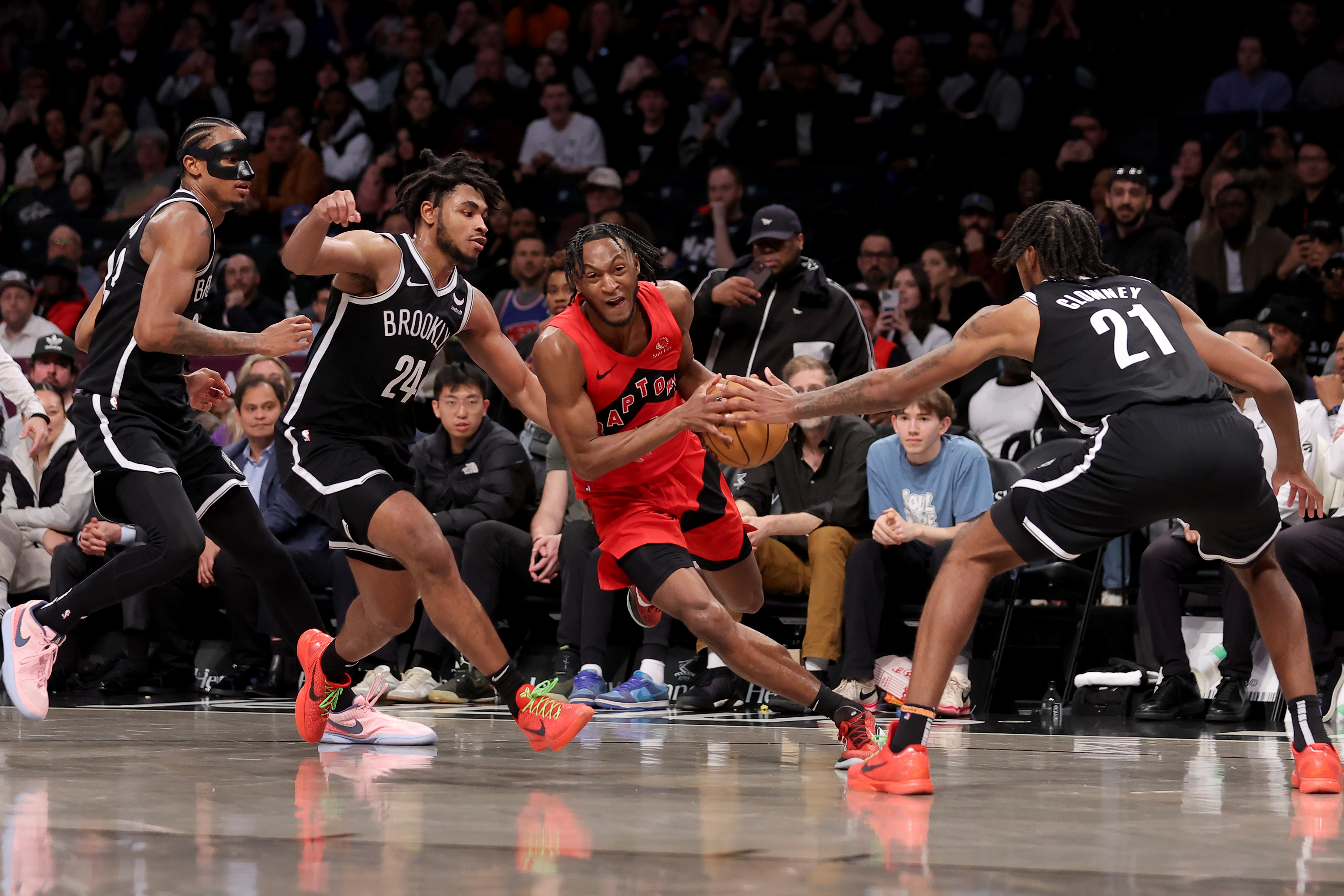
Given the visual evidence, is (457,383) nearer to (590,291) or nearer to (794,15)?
(590,291)

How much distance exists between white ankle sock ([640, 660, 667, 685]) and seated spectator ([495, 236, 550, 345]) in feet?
9.84

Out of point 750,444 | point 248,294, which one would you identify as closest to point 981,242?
point 750,444

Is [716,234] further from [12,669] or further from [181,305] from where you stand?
[12,669]

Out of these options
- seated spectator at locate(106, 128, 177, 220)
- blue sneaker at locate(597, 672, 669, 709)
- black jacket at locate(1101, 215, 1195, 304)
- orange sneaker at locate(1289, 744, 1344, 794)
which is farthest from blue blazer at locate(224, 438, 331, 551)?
seated spectator at locate(106, 128, 177, 220)

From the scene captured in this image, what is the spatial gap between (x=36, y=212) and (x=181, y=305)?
9.51 m

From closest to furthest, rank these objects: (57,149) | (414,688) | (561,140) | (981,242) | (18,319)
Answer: (414,688), (981,242), (18,319), (561,140), (57,149)

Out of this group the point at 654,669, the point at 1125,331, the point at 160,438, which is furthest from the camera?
the point at 654,669

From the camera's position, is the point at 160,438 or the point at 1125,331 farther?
the point at 160,438

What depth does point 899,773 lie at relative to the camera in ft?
12.3

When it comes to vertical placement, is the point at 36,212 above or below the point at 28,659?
above

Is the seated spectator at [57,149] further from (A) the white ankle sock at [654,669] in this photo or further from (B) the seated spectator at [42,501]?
(A) the white ankle sock at [654,669]

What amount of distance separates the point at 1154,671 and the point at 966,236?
360cm

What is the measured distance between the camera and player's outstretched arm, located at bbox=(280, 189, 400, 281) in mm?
4172

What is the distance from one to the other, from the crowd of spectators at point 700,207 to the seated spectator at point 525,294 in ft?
0.08
